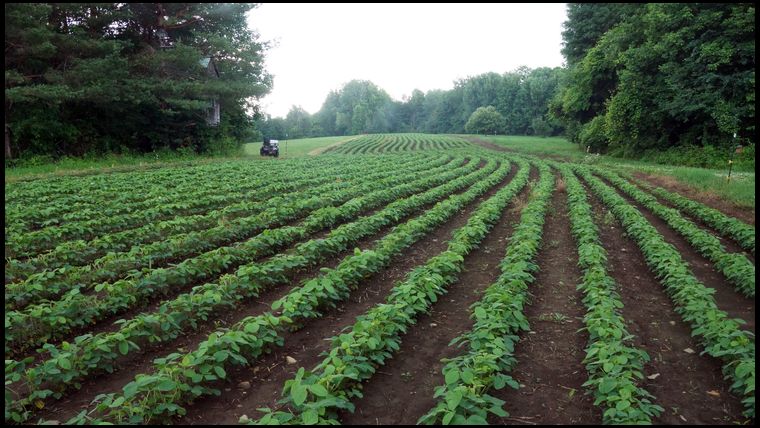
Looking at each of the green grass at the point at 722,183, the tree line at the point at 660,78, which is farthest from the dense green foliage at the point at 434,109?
the green grass at the point at 722,183

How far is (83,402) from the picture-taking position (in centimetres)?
414

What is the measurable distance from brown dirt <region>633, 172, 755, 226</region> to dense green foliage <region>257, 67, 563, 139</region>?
7096 cm

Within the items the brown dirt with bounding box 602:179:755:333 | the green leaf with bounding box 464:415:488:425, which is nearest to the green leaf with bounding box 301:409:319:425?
the green leaf with bounding box 464:415:488:425

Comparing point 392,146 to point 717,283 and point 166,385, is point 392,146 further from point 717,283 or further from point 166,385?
point 166,385

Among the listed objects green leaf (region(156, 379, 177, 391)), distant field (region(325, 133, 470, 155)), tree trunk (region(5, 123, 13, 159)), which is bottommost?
Answer: green leaf (region(156, 379, 177, 391))

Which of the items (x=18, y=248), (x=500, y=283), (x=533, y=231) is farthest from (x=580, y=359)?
(x=18, y=248)

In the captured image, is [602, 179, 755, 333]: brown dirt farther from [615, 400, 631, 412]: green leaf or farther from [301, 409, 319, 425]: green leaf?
[301, 409, 319, 425]: green leaf

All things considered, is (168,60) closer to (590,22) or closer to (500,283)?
(500,283)

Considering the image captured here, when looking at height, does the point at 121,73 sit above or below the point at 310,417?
above

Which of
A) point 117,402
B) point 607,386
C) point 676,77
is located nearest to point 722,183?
point 676,77

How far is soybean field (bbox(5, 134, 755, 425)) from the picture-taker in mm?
3945

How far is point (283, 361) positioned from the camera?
4.93m

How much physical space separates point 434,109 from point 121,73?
127 meters

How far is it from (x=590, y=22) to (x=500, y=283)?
4126 centimetres
